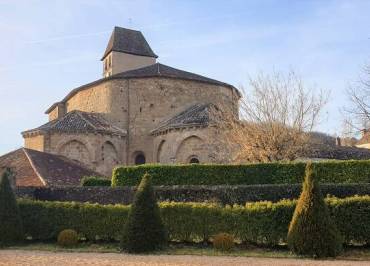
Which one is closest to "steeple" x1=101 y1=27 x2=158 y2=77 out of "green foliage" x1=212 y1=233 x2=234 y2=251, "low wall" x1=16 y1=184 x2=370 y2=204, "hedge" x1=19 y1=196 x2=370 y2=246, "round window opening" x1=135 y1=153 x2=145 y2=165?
"round window opening" x1=135 y1=153 x2=145 y2=165

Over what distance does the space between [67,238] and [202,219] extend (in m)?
4.24

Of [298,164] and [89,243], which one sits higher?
[298,164]

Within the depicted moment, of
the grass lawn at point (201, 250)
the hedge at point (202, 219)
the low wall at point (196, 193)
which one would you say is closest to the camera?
the grass lawn at point (201, 250)

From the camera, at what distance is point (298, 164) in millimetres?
19594

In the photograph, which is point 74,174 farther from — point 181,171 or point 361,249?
point 361,249

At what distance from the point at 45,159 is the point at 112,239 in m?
12.9

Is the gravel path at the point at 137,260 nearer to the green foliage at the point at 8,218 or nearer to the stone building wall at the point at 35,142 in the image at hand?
the green foliage at the point at 8,218

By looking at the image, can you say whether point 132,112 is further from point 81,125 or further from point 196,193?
point 196,193

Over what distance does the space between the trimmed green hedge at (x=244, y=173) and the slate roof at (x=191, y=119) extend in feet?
32.7

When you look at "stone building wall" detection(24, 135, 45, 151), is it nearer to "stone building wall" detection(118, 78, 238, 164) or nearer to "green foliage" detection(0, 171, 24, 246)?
"stone building wall" detection(118, 78, 238, 164)

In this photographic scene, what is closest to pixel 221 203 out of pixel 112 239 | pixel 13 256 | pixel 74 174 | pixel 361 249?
pixel 112 239

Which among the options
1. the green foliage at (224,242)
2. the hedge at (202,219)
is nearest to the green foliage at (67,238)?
the hedge at (202,219)

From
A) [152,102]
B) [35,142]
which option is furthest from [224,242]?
[35,142]

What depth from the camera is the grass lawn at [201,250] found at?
1298 centimetres
